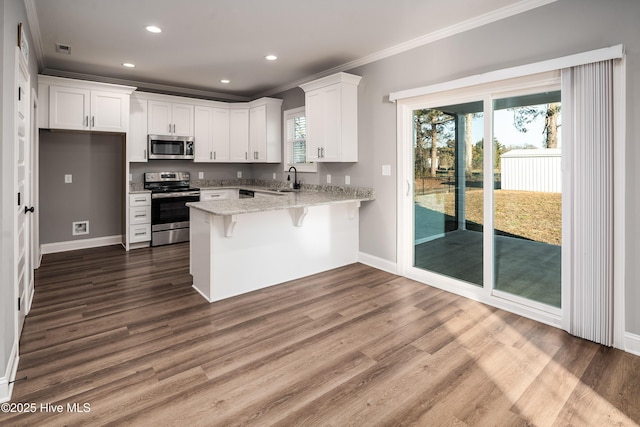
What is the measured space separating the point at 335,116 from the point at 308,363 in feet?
10.0

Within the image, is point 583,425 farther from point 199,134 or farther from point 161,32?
point 199,134

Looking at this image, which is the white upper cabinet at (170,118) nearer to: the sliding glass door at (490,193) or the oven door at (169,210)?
the oven door at (169,210)

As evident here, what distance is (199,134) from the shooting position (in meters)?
6.15

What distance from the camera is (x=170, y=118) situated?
5.81 meters

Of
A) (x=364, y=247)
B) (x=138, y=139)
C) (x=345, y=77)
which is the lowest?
(x=364, y=247)

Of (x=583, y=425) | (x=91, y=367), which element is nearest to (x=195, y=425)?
(x=91, y=367)

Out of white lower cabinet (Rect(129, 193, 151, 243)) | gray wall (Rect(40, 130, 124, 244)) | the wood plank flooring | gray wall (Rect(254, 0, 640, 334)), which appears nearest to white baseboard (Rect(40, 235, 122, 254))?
gray wall (Rect(40, 130, 124, 244))

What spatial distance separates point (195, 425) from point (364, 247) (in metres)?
3.19

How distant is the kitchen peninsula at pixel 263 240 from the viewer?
3.40 m

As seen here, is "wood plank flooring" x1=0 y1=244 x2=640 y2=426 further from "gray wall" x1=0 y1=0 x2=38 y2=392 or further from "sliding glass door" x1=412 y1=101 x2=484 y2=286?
"sliding glass door" x1=412 y1=101 x2=484 y2=286

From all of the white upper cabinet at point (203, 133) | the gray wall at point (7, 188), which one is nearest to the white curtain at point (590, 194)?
the gray wall at point (7, 188)

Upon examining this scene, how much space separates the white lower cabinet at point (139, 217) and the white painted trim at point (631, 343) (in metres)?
5.68

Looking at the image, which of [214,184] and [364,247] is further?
[214,184]

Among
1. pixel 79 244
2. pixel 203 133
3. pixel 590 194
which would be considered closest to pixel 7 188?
pixel 590 194
